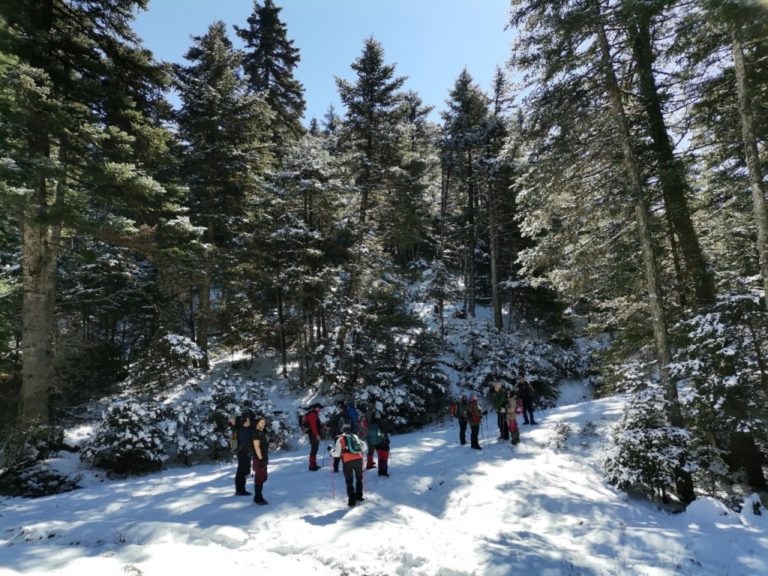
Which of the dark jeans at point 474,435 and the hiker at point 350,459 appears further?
the dark jeans at point 474,435

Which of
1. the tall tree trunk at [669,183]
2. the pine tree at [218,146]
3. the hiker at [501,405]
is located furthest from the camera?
the pine tree at [218,146]

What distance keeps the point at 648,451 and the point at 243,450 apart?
9.31m

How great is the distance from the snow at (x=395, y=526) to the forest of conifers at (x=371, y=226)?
1.99 metres

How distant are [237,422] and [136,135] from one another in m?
10.9

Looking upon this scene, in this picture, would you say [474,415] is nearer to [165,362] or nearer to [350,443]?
[350,443]

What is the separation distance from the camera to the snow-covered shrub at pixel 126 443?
13.2 m

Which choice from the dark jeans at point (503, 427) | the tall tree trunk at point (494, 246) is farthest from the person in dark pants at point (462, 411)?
the tall tree trunk at point (494, 246)

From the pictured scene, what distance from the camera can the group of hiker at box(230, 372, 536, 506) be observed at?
29.5ft

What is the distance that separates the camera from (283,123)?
103 feet

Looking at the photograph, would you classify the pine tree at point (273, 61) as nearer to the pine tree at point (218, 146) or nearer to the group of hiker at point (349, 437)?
the pine tree at point (218, 146)

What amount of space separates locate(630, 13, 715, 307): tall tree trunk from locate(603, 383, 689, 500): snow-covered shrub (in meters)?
3.32

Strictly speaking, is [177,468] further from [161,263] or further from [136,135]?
[136,135]

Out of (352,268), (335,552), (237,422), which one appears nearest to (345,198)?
(352,268)

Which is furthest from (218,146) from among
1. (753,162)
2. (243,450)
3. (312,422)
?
(753,162)
